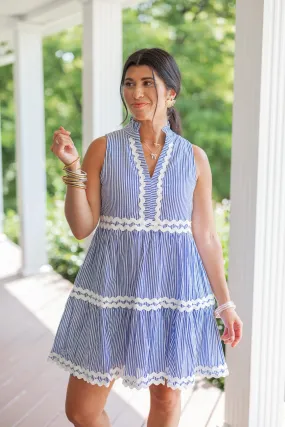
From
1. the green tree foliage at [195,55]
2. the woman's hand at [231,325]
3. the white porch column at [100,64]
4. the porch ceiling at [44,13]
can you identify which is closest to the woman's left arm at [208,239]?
the woman's hand at [231,325]

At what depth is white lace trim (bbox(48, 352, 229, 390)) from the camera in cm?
173

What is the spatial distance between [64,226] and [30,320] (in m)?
3.03

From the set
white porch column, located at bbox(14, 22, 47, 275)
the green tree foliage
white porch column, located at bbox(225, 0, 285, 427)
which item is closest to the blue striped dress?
white porch column, located at bbox(225, 0, 285, 427)

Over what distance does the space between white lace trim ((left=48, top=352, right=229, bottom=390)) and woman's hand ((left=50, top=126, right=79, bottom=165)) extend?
0.63 metres

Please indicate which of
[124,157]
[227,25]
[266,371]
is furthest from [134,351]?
[227,25]

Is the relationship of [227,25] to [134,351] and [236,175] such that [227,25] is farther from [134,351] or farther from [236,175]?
[134,351]

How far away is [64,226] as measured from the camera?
24.5 ft

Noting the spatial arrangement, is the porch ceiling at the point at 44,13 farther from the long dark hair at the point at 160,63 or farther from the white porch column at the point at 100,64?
the long dark hair at the point at 160,63

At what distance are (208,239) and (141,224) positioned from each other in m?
0.23

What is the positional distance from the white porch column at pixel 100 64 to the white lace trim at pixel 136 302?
233 cm

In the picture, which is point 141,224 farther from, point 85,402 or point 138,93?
point 85,402

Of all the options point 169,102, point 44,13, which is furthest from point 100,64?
point 169,102

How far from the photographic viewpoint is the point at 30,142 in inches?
225

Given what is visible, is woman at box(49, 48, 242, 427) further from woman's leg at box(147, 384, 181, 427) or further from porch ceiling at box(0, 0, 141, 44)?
porch ceiling at box(0, 0, 141, 44)
